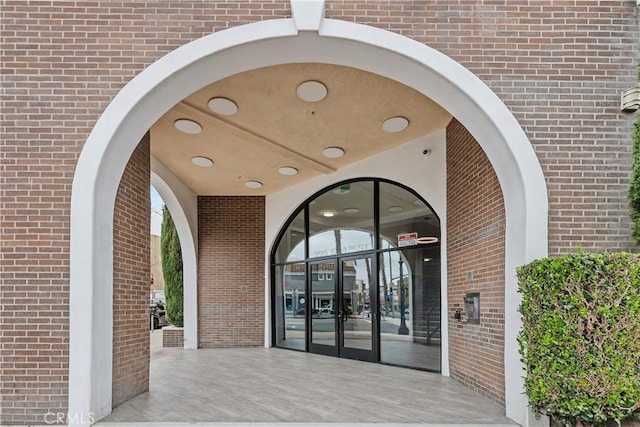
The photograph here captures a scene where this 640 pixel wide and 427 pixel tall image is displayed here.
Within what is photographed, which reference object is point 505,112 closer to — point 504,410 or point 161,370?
point 504,410

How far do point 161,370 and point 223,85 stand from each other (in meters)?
4.41

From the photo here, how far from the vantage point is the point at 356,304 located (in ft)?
27.0

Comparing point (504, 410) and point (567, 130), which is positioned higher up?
point (567, 130)

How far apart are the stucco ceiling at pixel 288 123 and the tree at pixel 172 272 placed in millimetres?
2903

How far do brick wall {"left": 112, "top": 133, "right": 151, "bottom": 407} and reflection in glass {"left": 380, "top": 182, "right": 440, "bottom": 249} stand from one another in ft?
12.9

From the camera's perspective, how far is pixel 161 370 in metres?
6.88

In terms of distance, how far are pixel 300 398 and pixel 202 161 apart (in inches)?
178

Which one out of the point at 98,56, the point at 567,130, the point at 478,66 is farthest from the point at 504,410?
the point at 98,56

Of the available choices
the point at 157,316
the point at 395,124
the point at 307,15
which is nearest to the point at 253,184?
the point at 395,124

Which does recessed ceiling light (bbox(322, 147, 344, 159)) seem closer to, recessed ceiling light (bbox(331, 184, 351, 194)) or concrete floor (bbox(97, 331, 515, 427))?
recessed ceiling light (bbox(331, 184, 351, 194))

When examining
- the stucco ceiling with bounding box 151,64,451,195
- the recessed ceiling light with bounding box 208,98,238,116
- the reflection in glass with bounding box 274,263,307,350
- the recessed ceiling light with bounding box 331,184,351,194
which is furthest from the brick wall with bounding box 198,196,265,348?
the recessed ceiling light with bounding box 208,98,238,116

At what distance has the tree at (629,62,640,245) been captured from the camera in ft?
13.1

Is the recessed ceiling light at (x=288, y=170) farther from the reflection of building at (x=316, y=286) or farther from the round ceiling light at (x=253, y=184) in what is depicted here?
the reflection of building at (x=316, y=286)

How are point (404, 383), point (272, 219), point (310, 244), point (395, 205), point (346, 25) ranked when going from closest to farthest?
point (346, 25) → point (404, 383) → point (395, 205) → point (310, 244) → point (272, 219)
